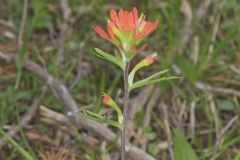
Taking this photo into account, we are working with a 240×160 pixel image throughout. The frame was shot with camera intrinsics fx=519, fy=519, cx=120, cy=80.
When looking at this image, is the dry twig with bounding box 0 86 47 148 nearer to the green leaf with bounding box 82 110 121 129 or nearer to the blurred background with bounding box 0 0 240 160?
the blurred background with bounding box 0 0 240 160

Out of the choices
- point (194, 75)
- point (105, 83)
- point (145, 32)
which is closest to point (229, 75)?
point (194, 75)

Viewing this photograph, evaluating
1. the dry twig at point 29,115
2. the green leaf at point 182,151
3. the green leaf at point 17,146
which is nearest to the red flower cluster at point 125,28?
the green leaf at point 182,151

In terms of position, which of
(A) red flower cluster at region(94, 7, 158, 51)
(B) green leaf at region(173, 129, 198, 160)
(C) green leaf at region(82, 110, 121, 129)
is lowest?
(B) green leaf at region(173, 129, 198, 160)

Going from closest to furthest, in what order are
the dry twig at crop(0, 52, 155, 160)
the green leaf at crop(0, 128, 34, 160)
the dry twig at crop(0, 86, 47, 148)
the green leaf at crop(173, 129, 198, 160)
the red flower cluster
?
the red flower cluster → the green leaf at crop(173, 129, 198, 160) → the green leaf at crop(0, 128, 34, 160) → the dry twig at crop(0, 52, 155, 160) → the dry twig at crop(0, 86, 47, 148)

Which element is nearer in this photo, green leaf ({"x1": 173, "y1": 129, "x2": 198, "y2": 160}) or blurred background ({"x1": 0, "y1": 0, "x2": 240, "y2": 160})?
green leaf ({"x1": 173, "y1": 129, "x2": 198, "y2": 160})

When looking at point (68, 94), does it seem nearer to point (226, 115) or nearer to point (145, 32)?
point (226, 115)

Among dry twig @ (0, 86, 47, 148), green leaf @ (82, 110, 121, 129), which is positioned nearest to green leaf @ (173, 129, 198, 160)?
green leaf @ (82, 110, 121, 129)

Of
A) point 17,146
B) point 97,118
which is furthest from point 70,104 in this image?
point 97,118
